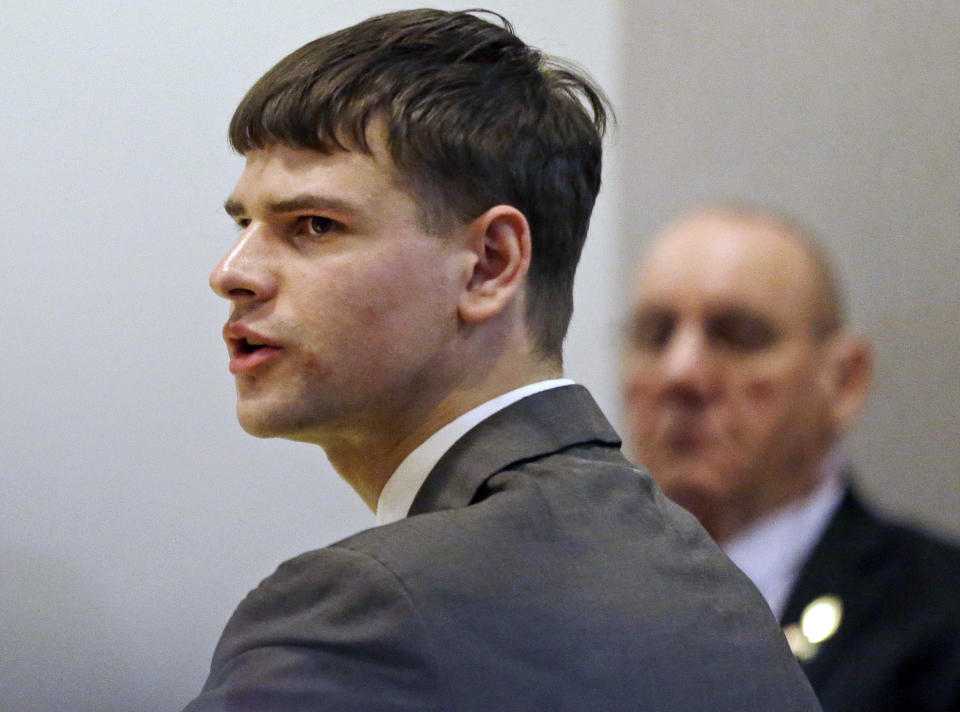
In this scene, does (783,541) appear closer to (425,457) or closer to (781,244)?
(781,244)

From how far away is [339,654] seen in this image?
0.83 metres

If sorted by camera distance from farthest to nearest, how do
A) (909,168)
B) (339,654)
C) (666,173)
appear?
1. (666,173)
2. (909,168)
3. (339,654)

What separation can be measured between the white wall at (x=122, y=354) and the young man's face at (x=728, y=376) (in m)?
0.65

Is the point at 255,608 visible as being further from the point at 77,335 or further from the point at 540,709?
the point at 77,335

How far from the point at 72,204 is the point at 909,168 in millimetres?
1331

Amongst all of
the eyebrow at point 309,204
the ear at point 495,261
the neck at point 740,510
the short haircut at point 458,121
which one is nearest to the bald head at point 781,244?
the neck at point 740,510

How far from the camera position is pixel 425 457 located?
1.03 meters

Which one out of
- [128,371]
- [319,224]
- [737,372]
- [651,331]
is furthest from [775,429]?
[319,224]

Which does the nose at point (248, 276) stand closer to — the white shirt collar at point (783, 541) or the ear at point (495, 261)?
the ear at point (495, 261)

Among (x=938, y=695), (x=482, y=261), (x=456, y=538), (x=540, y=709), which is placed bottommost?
(x=938, y=695)

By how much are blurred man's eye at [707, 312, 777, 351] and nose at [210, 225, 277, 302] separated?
1.01 meters

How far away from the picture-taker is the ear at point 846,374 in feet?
6.44

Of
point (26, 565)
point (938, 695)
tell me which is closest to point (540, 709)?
point (26, 565)

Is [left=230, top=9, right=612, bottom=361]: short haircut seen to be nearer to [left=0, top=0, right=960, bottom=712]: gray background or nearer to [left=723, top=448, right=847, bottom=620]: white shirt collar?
[left=0, top=0, right=960, bottom=712]: gray background
